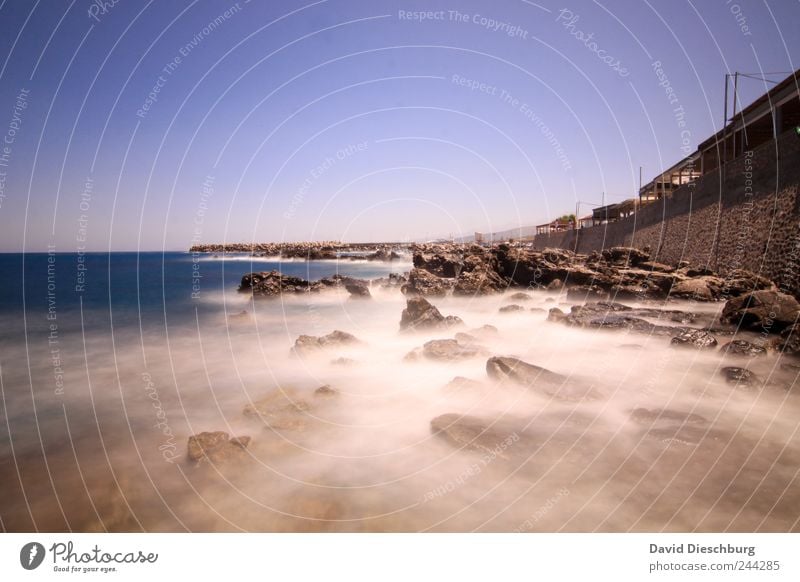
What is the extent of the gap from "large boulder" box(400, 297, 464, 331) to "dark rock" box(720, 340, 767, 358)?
7555 mm

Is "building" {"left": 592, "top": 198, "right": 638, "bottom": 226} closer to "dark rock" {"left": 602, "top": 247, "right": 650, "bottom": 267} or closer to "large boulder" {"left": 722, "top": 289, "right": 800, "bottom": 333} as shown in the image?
"dark rock" {"left": 602, "top": 247, "right": 650, "bottom": 267}

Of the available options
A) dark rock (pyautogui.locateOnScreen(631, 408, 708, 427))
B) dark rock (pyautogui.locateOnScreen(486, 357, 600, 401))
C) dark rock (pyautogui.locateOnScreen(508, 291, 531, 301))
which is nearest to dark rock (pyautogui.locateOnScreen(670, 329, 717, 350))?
dark rock (pyautogui.locateOnScreen(631, 408, 708, 427))

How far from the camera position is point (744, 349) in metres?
9.69

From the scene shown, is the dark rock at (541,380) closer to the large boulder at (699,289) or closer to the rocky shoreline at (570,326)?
the rocky shoreline at (570,326)

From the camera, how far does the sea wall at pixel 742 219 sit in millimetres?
15414

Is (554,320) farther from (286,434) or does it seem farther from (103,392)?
(103,392)

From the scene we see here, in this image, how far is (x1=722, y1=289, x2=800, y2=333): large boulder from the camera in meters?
11.0

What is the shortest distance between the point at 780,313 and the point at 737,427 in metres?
7.58

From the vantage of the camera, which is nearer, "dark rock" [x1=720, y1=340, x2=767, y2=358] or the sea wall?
"dark rock" [x1=720, y1=340, x2=767, y2=358]

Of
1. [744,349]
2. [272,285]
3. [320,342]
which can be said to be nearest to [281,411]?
[320,342]

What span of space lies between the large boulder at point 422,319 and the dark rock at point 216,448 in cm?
832

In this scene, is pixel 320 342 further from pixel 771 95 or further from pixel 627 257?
pixel 771 95

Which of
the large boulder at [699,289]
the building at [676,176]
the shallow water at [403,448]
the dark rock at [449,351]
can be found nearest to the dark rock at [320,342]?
the shallow water at [403,448]
